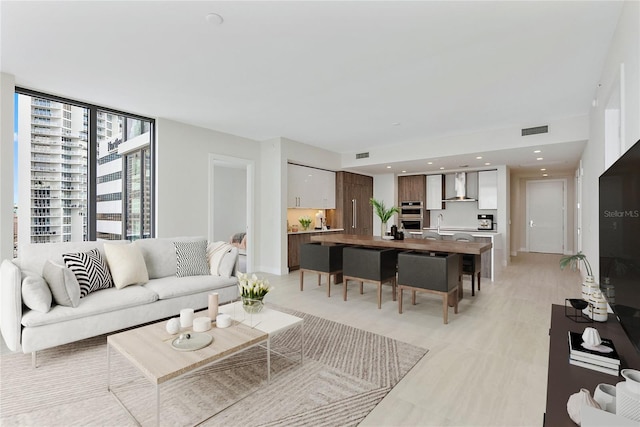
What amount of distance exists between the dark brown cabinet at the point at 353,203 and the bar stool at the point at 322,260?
2.92 meters

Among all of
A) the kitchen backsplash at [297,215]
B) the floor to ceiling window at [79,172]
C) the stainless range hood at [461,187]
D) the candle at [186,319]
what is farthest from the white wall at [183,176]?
the stainless range hood at [461,187]

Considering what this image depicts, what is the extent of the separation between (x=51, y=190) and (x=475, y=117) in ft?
19.6

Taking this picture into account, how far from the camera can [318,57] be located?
2955 millimetres

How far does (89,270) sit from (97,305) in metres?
0.44

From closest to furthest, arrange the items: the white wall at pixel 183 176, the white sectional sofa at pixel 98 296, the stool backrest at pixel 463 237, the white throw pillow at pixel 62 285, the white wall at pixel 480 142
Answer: the white sectional sofa at pixel 98 296 < the white throw pillow at pixel 62 285 < the white wall at pixel 480 142 < the white wall at pixel 183 176 < the stool backrest at pixel 463 237

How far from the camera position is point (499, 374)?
92.5 inches

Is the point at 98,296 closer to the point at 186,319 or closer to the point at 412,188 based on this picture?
the point at 186,319

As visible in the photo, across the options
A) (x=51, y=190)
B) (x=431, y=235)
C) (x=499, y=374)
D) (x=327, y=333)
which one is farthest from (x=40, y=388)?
(x=431, y=235)

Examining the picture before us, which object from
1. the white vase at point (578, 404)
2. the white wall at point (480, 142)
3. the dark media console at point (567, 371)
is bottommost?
the dark media console at point (567, 371)

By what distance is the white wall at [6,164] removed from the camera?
3.28 meters

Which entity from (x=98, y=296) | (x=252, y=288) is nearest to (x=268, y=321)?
(x=252, y=288)

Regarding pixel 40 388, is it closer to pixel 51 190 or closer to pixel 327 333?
pixel 327 333

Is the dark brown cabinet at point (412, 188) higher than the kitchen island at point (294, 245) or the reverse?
higher

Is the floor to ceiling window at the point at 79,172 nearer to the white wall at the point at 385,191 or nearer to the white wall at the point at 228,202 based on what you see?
the white wall at the point at 228,202
